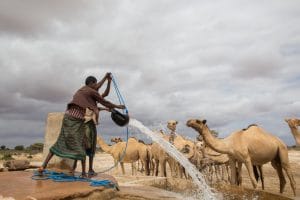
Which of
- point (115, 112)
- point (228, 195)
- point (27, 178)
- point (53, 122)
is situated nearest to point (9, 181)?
point (27, 178)

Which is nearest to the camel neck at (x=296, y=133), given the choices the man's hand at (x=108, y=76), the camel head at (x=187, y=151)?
the camel head at (x=187, y=151)

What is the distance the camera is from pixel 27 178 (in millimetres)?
7219

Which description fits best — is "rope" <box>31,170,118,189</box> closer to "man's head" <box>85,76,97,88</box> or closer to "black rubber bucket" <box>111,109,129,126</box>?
"black rubber bucket" <box>111,109,129,126</box>

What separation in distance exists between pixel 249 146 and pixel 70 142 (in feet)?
21.7

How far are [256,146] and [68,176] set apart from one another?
6.85 metres

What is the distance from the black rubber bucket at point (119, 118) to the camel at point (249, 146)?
3868 mm

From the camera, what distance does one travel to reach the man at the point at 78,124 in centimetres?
751

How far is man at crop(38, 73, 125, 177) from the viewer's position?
7.51m

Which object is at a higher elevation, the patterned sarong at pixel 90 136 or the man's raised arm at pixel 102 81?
the man's raised arm at pixel 102 81

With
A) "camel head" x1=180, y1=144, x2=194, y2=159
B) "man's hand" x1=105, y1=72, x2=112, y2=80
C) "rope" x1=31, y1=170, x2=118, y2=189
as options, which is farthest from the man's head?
"camel head" x1=180, y1=144, x2=194, y2=159

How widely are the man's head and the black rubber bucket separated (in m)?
0.63

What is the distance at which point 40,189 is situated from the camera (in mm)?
6160

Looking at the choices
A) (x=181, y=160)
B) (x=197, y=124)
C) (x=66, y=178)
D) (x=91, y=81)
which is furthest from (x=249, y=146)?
(x=66, y=178)

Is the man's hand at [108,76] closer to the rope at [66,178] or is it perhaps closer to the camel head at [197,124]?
the rope at [66,178]
